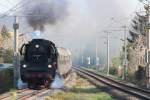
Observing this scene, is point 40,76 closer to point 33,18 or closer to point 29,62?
point 29,62

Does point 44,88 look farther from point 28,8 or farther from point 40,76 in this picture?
point 28,8

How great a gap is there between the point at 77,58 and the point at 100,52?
2138 centimetres

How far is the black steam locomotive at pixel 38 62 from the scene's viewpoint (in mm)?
36156

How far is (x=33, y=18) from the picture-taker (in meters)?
41.2

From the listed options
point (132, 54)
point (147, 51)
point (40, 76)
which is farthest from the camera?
point (132, 54)

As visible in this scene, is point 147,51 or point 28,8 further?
point 147,51

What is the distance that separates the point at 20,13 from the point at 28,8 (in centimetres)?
82

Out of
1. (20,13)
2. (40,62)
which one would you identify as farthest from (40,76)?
(20,13)

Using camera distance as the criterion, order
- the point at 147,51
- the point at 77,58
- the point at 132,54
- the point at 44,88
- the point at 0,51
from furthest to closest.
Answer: the point at 77,58 → the point at 132,54 → the point at 0,51 → the point at 147,51 → the point at 44,88

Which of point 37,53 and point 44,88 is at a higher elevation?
point 37,53

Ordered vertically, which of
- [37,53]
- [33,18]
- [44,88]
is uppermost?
[33,18]

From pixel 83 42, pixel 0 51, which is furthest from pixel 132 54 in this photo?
pixel 83 42

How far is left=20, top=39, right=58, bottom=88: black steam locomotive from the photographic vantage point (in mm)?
36156

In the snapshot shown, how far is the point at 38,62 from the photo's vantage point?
36.5 meters
